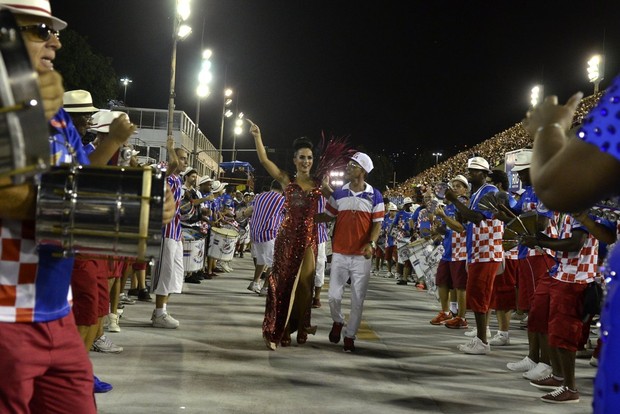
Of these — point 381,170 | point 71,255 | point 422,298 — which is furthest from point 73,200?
point 381,170

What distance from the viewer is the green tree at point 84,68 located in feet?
129

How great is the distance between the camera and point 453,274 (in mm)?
10844

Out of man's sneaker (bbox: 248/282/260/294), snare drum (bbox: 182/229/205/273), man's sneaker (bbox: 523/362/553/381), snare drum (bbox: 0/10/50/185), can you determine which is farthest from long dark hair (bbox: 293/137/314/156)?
snare drum (bbox: 0/10/50/185)

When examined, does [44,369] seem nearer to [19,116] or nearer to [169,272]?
[19,116]

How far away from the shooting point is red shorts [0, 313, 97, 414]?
2.38m

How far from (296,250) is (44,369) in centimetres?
610

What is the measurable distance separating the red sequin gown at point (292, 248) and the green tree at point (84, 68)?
33.3 m

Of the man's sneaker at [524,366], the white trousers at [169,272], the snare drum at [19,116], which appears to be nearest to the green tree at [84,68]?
the white trousers at [169,272]

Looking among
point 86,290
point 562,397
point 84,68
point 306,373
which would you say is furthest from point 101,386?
point 84,68

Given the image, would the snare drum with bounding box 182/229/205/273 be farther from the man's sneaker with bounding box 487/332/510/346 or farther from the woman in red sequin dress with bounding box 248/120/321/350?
the man's sneaker with bounding box 487/332/510/346

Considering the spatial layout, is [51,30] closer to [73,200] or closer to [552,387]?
[73,200]

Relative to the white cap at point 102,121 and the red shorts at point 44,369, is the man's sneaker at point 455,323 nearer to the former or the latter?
the white cap at point 102,121

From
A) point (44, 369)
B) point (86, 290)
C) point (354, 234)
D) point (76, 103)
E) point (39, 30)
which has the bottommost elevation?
point (44, 369)

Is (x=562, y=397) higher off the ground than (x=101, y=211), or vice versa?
(x=101, y=211)
